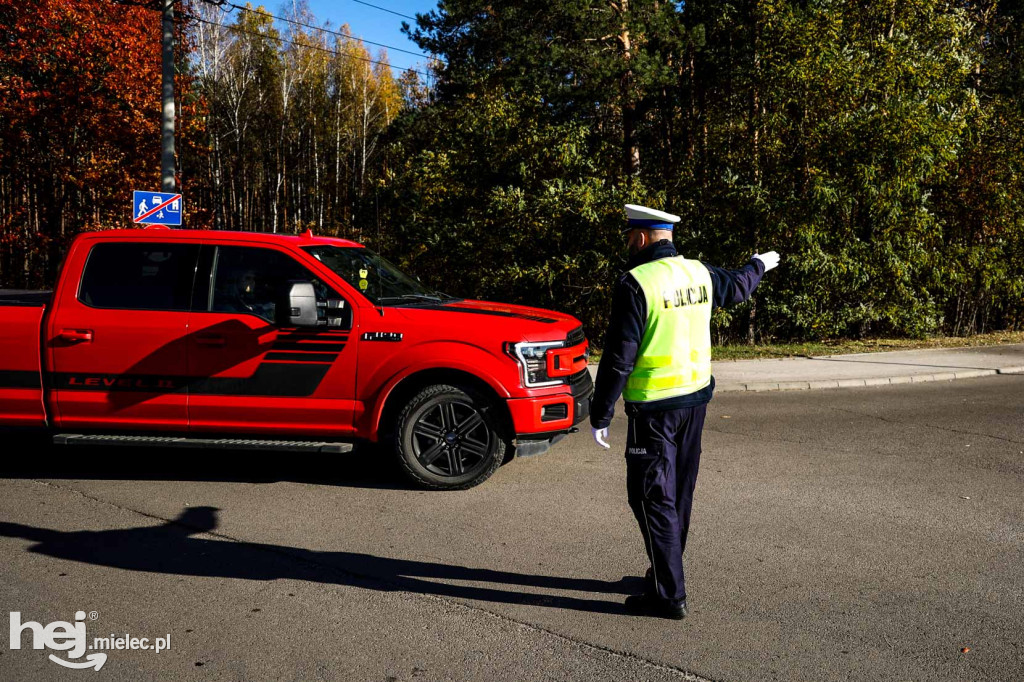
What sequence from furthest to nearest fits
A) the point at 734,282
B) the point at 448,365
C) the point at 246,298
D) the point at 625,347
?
the point at 246,298 → the point at 448,365 → the point at 734,282 → the point at 625,347

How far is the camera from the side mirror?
6.26m

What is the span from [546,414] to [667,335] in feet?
8.00

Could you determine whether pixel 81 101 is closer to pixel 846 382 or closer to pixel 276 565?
pixel 846 382

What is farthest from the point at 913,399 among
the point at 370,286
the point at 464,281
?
the point at 464,281

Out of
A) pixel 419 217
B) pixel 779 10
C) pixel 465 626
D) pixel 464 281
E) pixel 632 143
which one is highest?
pixel 779 10

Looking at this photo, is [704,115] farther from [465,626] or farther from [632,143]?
[465,626]

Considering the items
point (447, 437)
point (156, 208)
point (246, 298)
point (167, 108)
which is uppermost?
point (167, 108)

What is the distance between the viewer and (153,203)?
14.9m

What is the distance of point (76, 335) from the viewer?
6613 millimetres

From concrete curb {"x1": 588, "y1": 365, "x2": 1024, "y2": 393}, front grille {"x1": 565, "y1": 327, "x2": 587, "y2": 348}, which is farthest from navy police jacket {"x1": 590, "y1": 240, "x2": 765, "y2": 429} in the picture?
concrete curb {"x1": 588, "y1": 365, "x2": 1024, "y2": 393}

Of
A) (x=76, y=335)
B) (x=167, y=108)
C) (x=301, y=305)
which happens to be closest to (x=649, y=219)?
(x=301, y=305)

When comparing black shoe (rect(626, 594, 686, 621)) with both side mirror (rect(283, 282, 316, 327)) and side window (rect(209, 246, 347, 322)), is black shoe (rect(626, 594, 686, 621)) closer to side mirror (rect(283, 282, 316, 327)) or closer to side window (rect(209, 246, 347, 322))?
side mirror (rect(283, 282, 316, 327))

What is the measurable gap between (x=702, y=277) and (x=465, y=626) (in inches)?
76.7

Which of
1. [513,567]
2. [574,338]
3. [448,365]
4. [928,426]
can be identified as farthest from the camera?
[928,426]
